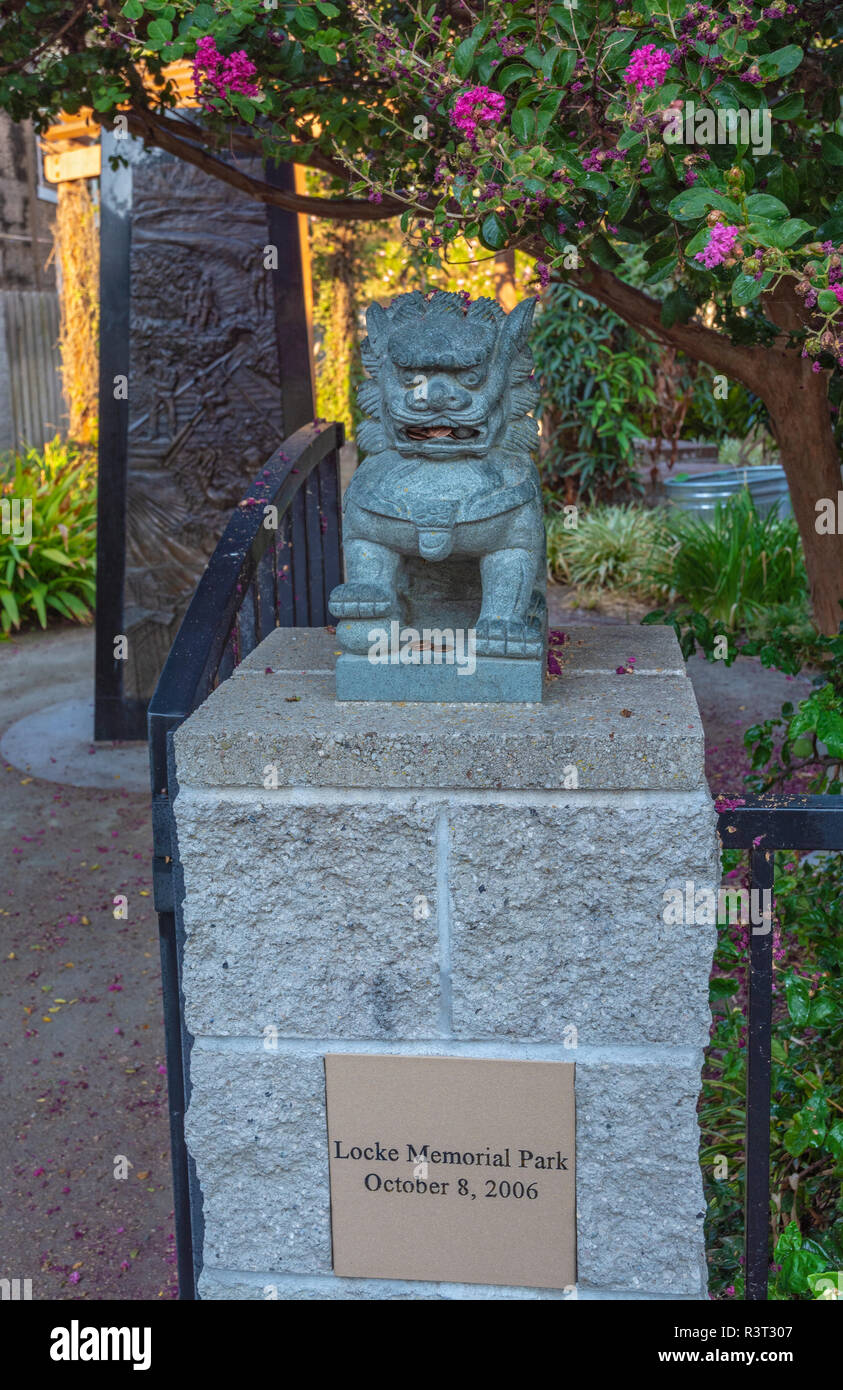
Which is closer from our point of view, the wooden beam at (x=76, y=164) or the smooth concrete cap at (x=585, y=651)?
the smooth concrete cap at (x=585, y=651)

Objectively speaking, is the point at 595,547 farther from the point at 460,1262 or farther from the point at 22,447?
the point at 460,1262

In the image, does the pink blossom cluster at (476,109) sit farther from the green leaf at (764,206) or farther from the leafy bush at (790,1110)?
the leafy bush at (790,1110)

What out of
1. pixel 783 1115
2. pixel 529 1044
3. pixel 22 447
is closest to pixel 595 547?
pixel 22 447

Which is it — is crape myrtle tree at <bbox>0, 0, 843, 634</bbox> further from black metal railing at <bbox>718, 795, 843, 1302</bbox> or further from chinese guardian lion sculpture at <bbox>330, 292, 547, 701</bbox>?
black metal railing at <bbox>718, 795, 843, 1302</bbox>

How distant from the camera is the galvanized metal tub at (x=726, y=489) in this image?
30.5 feet

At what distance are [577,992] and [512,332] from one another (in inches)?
37.6

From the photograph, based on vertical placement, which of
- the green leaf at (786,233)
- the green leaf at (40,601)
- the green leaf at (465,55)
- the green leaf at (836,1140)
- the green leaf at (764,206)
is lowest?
the green leaf at (40,601)

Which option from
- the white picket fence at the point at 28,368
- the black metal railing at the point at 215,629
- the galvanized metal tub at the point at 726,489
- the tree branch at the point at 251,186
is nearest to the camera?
the black metal railing at the point at 215,629

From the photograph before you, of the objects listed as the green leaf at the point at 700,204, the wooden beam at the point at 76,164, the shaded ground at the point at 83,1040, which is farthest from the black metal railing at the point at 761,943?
the wooden beam at the point at 76,164

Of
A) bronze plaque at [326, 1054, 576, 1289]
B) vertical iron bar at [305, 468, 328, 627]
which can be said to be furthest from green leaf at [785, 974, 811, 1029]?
vertical iron bar at [305, 468, 328, 627]

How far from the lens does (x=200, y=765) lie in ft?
5.26

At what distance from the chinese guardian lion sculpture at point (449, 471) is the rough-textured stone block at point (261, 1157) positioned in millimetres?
557

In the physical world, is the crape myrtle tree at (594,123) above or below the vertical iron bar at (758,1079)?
above

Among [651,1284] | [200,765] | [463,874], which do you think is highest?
[200,765]
